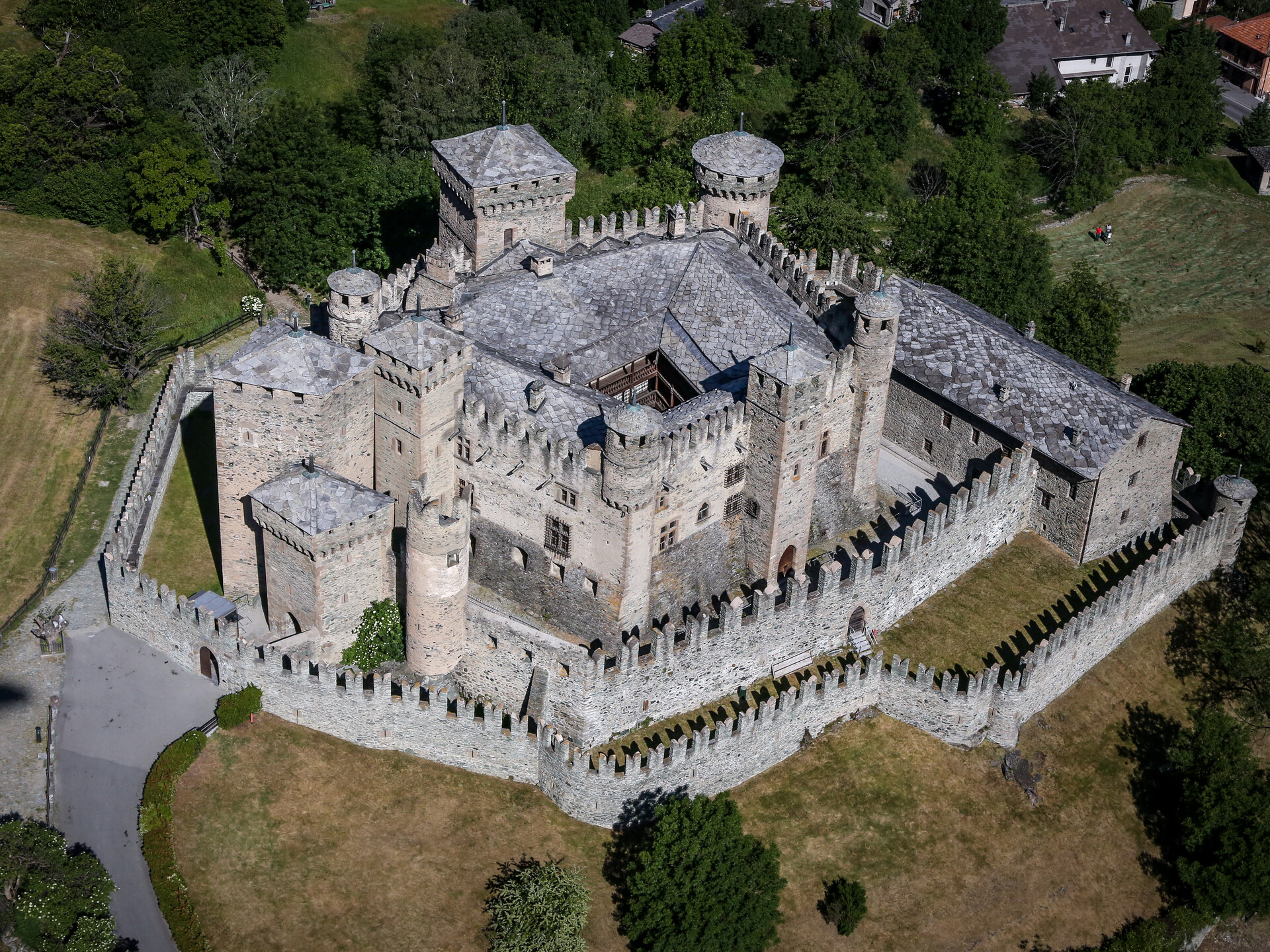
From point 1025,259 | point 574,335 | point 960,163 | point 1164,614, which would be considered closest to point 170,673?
point 574,335

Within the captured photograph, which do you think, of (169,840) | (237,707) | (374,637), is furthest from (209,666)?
(169,840)

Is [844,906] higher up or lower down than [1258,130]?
lower down

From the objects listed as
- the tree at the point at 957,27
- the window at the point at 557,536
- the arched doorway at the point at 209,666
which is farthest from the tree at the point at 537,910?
the tree at the point at 957,27

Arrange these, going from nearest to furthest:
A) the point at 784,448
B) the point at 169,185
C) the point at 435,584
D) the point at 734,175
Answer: the point at 435,584 → the point at 784,448 → the point at 734,175 → the point at 169,185

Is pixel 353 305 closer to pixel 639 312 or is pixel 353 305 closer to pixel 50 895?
pixel 639 312

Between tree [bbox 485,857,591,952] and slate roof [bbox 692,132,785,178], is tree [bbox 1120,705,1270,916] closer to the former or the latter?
tree [bbox 485,857,591,952]

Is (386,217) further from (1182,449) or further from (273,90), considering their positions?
(1182,449)
